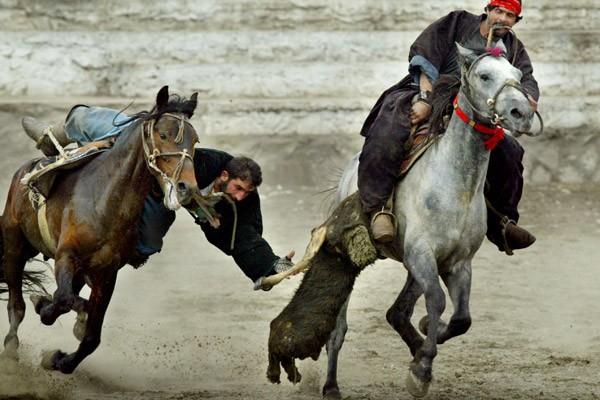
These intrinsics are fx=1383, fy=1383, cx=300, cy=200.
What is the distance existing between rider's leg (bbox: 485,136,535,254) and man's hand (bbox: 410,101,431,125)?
1.51ft

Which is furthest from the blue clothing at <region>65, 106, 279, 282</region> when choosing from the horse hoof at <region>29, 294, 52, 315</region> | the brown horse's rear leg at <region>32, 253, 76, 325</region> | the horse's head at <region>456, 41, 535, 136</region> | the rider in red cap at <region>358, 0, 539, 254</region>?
the horse's head at <region>456, 41, 535, 136</region>

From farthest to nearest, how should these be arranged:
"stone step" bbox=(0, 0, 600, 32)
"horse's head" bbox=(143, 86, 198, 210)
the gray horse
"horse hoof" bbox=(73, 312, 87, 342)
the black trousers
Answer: "stone step" bbox=(0, 0, 600, 32), "horse hoof" bbox=(73, 312, 87, 342), the black trousers, "horse's head" bbox=(143, 86, 198, 210), the gray horse

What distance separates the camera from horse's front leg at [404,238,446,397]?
23.1 feet

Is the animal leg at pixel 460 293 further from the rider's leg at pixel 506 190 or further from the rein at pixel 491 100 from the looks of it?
the rein at pixel 491 100

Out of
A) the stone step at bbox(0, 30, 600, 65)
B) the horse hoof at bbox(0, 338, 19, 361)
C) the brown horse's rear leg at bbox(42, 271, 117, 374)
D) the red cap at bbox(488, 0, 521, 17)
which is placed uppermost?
the red cap at bbox(488, 0, 521, 17)

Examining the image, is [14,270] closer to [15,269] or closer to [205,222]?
[15,269]

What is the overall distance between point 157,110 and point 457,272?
1800 mm

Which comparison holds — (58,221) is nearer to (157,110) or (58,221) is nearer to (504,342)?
(157,110)

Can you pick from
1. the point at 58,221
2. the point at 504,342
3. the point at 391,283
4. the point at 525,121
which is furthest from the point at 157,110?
the point at 391,283

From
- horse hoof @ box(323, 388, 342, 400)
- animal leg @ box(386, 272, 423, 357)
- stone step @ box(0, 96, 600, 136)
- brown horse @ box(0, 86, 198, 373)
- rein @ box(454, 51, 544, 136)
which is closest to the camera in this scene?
rein @ box(454, 51, 544, 136)

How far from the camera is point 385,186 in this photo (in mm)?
7375

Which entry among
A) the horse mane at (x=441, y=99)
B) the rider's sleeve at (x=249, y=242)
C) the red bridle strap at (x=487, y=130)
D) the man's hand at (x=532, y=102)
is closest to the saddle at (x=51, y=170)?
the rider's sleeve at (x=249, y=242)

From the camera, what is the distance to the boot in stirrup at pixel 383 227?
23.8 ft

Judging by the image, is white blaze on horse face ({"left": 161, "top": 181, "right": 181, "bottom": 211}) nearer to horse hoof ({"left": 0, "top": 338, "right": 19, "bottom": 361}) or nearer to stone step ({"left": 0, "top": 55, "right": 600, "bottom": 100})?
horse hoof ({"left": 0, "top": 338, "right": 19, "bottom": 361})
